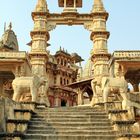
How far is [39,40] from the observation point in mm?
30344

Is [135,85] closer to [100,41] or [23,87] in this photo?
[100,41]

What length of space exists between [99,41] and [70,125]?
15.9m

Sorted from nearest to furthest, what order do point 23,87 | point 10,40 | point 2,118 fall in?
point 2,118 → point 23,87 → point 10,40

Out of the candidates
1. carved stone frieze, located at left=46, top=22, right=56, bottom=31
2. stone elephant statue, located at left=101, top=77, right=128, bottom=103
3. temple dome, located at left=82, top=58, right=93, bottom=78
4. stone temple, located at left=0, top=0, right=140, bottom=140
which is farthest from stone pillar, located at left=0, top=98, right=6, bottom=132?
temple dome, located at left=82, top=58, right=93, bottom=78

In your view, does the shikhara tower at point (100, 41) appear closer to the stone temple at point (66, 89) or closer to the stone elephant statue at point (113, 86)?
the stone temple at point (66, 89)

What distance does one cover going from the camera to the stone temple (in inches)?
576

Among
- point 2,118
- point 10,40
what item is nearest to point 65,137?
point 2,118

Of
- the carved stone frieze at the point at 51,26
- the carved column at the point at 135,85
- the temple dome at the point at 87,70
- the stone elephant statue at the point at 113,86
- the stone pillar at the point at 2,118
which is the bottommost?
the stone pillar at the point at 2,118

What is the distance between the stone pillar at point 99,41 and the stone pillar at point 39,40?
456 cm

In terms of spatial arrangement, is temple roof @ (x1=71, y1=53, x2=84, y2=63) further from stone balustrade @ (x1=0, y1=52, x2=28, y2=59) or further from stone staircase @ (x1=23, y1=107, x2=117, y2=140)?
stone staircase @ (x1=23, y1=107, x2=117, y2=140)

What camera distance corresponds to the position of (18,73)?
89.5 ft

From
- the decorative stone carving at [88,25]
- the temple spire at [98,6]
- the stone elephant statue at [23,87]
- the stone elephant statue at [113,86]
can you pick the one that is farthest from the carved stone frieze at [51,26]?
the stone elephant statue at [113,86]

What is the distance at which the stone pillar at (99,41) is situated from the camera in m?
29.3

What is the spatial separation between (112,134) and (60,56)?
38.5 m
